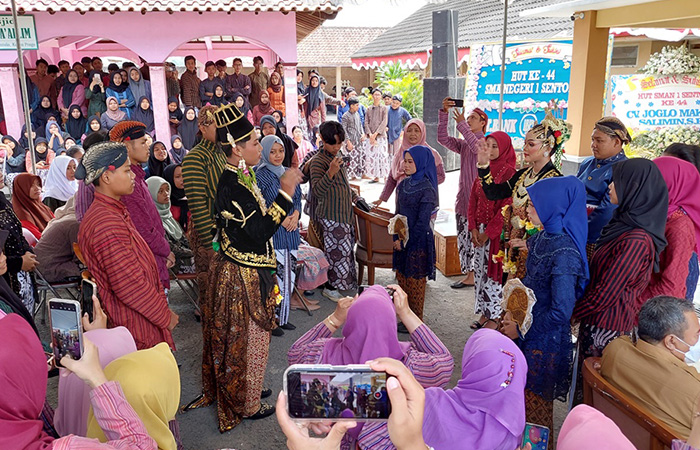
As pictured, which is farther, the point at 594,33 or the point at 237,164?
the point at 594,33

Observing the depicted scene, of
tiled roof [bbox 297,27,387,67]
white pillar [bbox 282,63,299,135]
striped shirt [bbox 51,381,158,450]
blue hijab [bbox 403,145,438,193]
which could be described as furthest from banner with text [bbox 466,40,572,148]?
tiled roof [bbox 297,27,387,67]

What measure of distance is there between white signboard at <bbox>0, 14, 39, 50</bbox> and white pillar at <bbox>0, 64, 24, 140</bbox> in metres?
5.93

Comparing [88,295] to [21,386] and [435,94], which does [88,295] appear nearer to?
[21,386]

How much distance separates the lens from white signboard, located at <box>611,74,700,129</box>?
32.7 feet

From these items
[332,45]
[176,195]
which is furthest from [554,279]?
[332,45]

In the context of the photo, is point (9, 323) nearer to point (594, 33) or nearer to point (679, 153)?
point (679, 153)

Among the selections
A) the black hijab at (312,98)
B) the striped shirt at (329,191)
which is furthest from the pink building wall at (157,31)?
the striped shirt at (329,191)

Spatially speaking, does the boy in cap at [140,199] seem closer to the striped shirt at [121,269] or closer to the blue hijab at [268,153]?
the striped shirt at [121,269]

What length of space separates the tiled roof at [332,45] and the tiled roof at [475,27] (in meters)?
5.18

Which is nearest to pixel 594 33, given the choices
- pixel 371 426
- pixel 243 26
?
pixel 243 26

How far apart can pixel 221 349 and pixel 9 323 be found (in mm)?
1818

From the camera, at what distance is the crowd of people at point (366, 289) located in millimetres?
1704

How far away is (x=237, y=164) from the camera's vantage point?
298 centimetres

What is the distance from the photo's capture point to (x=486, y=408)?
69.5 inches
